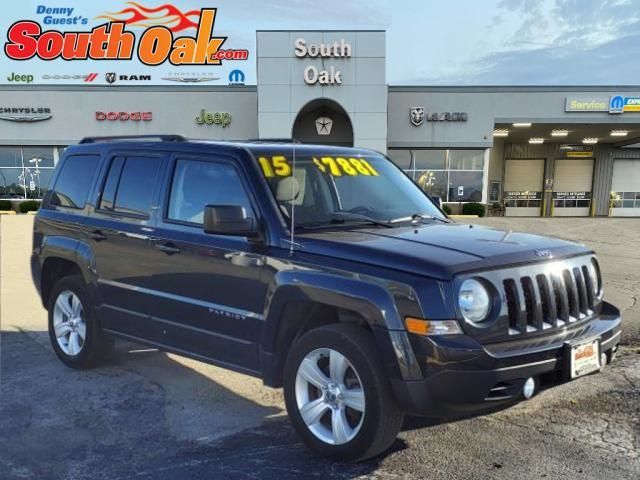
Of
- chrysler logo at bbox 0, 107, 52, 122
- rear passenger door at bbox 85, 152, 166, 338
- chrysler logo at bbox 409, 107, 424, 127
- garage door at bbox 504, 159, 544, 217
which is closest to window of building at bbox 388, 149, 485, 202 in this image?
chrysler logo at bbox 409, 107, 424, 127

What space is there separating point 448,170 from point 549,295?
2599 cm

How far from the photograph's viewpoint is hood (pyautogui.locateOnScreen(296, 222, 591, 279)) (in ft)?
10.1

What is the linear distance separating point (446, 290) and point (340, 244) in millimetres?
746

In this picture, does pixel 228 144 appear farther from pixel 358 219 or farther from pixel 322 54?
pixel 322 54

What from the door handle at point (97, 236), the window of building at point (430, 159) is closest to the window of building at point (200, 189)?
the door handle at point (97, 236)

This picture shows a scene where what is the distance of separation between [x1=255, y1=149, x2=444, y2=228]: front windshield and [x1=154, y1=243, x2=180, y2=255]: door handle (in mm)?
937

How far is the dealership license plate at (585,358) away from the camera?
324cm

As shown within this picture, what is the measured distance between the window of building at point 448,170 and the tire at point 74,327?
79.6 feet

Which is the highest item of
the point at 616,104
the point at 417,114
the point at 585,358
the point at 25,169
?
the point at 616,104

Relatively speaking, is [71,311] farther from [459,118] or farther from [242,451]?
[459,118]

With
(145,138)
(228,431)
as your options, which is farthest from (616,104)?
(228,431)

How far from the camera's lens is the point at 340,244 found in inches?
134

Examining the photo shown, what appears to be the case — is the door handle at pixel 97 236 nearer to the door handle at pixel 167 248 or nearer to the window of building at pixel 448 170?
the door handle at pixel 167 248

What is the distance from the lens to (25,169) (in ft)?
96.4
